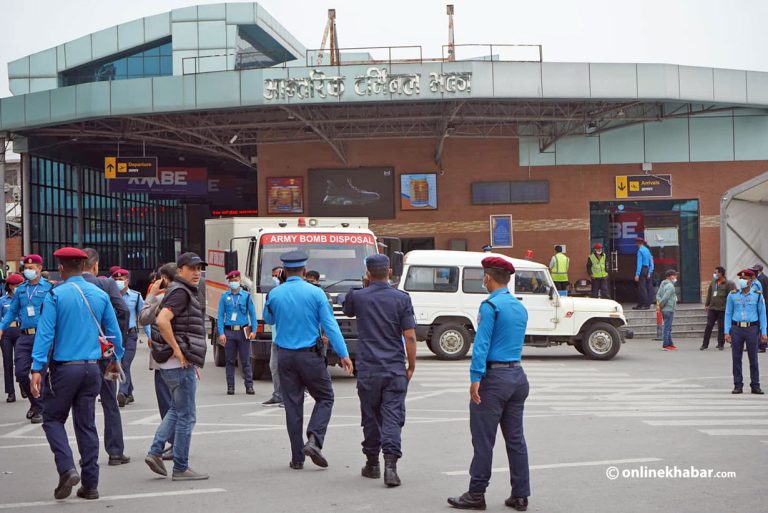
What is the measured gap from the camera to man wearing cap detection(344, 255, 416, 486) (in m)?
8.40

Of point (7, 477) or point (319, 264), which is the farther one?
point (319, 264)

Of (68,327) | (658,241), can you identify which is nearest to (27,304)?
(68,327)

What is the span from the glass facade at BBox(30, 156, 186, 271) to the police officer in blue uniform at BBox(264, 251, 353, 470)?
105 ft

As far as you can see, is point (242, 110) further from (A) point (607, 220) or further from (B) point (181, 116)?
(A) point (607, 220)

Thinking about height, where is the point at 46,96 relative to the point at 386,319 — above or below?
Answer: above

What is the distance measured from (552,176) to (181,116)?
12.2m

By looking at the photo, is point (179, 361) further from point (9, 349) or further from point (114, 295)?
point (9, 349)

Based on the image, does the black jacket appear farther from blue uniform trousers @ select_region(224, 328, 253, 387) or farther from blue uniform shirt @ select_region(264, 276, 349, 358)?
blue uniform trousers @ select_region(224, 328, 253, 387)

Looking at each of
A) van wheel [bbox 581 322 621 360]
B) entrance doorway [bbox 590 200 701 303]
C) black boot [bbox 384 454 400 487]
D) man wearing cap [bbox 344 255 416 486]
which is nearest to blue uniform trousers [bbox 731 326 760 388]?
van wheel [bbox 581 322 621 360]

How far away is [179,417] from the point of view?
27.3 ft

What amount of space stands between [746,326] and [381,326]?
840cm

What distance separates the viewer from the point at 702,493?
25.2ft

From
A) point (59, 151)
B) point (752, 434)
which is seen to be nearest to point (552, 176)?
point (59, 151)

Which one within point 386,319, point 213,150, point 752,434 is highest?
point 213,150
